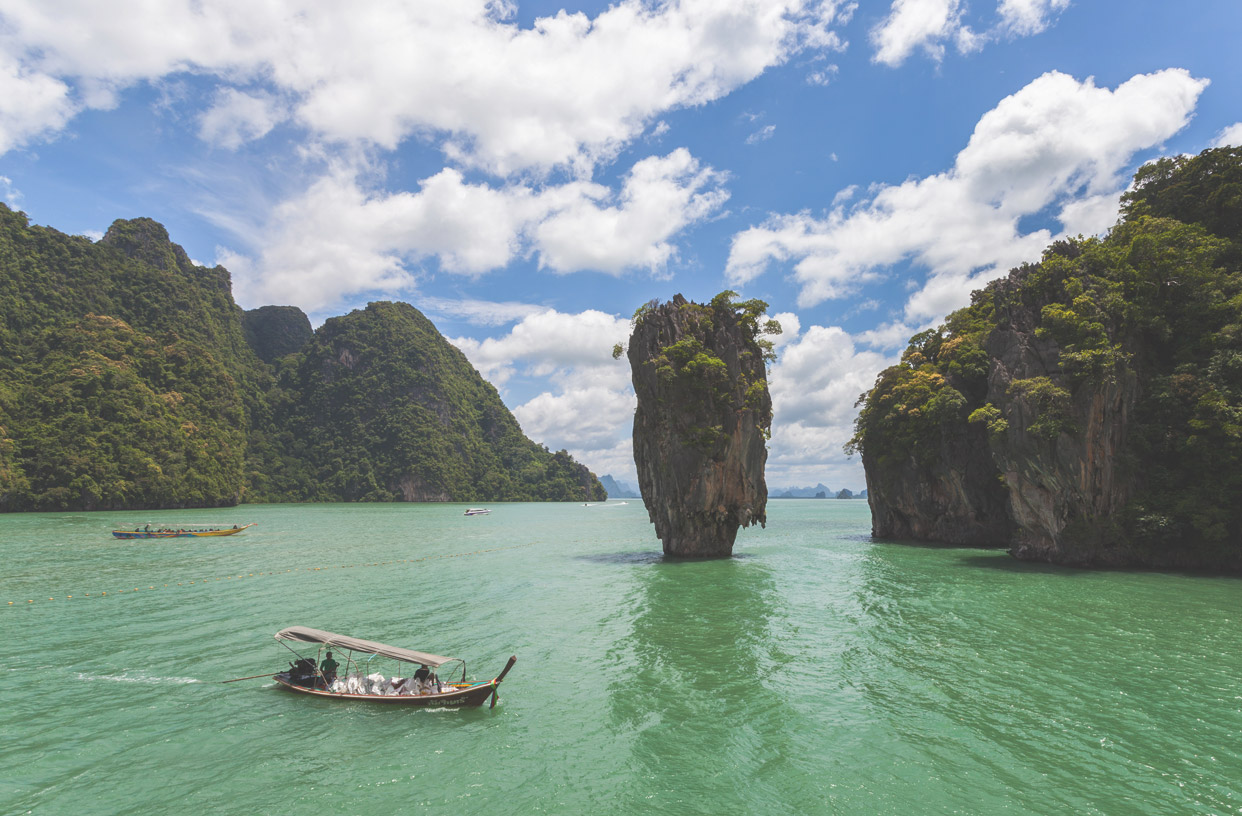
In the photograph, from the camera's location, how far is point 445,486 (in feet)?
508

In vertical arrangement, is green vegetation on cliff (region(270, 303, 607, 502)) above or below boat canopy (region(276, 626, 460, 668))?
above

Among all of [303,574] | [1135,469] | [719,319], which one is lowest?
[303,574]

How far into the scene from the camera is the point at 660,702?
14.2m

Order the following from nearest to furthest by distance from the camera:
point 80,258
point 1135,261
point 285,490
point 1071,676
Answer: point 1071,676 < point 1135,261 < point 80,258 < point 285,490

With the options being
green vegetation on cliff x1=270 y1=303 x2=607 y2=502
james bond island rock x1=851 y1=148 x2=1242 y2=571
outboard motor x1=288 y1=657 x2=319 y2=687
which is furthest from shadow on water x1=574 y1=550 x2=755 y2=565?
green vegetation on cliff x1=270 y1=303 x2=607 y2=502

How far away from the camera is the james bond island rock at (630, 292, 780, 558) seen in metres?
36.2

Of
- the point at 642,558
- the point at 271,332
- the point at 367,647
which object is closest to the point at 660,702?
the point at 367,647

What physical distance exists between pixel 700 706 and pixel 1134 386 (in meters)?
33.7

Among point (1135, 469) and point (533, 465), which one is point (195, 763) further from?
point (533, 465)

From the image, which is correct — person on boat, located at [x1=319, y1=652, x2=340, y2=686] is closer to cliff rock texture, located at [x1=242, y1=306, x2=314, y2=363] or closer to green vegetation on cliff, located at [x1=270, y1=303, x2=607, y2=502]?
green vegetation on cliff, located at [x1=270, y1=303, x2=607, y2=502]

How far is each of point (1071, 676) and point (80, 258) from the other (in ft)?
575

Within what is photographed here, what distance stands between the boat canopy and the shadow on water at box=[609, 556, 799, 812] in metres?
4.96

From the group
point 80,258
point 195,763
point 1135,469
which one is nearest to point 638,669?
point 195,763

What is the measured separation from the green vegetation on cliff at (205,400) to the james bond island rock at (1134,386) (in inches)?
4550
